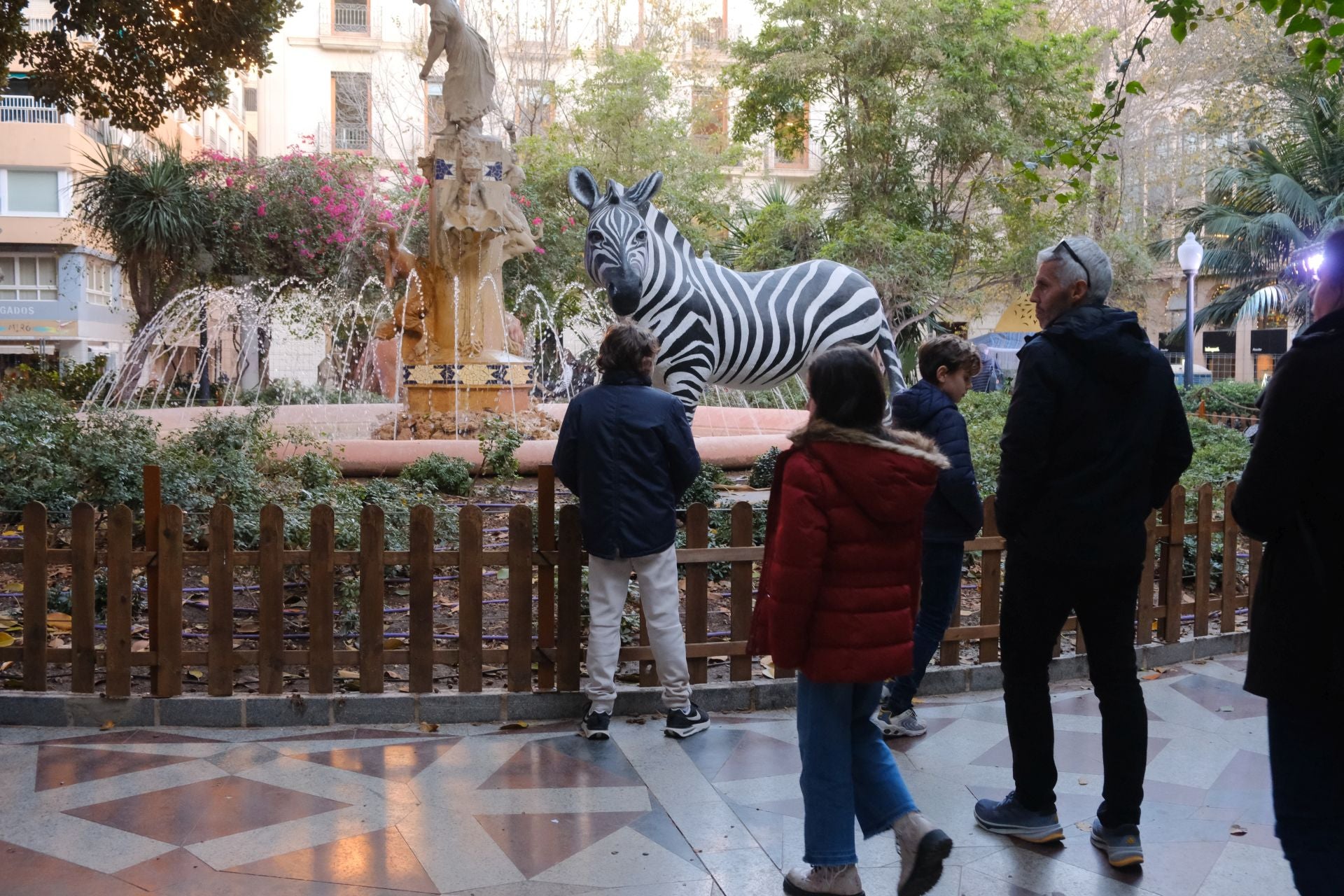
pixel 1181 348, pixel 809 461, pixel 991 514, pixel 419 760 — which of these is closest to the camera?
pixel 809 461

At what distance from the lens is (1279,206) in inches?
1045

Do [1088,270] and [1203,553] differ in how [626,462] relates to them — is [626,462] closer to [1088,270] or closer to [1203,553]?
[1088,270]

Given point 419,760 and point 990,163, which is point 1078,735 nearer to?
point 419,760

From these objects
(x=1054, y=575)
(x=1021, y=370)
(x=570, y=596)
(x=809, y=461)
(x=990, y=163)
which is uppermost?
(x=990, y=163)

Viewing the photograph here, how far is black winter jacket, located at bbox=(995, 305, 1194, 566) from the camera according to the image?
3771 millimetres

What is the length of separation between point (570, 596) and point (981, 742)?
1.94 m

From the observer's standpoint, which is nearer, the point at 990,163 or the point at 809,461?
the point at 809,461

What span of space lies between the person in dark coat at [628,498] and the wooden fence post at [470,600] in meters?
0.50

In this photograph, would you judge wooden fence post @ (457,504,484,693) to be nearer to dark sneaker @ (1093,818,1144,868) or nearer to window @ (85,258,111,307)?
dark sneaker @ (1093,818,1144,868)

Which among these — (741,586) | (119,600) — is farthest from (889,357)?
(119,600)

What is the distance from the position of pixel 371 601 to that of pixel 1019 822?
2.89 m

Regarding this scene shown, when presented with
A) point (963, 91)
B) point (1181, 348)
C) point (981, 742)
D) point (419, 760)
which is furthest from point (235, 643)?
point (1181, 348)

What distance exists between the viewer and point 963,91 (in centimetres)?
2144

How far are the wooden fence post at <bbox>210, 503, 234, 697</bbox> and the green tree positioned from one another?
6.70 meters
